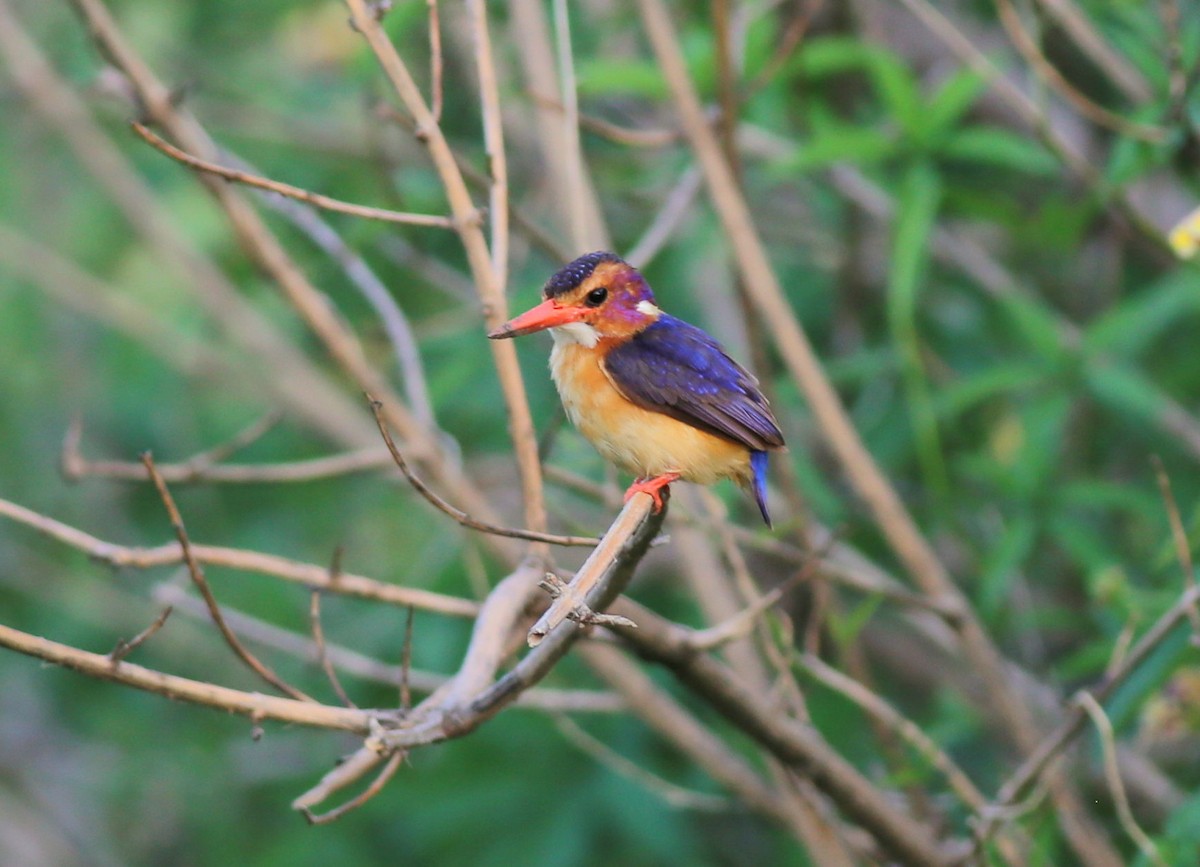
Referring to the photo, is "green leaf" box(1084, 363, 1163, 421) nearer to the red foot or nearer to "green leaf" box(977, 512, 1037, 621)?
"green leaf" box(977, 512, 1037, 621)

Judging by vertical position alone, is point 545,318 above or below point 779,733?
above

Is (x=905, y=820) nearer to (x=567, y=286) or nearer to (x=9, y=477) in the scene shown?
(x=567, y=286)

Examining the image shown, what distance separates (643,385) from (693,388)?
3.5 inches

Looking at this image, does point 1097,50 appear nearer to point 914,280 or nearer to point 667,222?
point 914,280

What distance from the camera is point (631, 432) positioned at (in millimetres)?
2404

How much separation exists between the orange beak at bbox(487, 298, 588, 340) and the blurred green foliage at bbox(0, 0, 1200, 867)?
0.63m

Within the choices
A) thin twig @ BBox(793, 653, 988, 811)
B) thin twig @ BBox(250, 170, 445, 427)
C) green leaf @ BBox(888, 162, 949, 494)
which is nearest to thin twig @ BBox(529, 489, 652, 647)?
thin twig @ BBox(793, 653, 988, 811)

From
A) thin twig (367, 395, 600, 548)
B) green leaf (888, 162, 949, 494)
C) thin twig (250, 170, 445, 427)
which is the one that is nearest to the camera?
thin twig (367, 395, 600, 548)

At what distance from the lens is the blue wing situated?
2.46m

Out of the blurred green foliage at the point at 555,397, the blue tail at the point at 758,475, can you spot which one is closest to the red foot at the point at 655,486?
the blue tail at the point at 758,475

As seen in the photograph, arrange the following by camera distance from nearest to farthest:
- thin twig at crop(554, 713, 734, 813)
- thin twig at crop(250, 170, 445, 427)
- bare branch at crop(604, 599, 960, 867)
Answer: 1. bare branch at crop(604, 599, 960, 867)
2. thin twig at crop(250, 170, 445, 427)
3. thin twig at crop(554, 713, 734, 813)

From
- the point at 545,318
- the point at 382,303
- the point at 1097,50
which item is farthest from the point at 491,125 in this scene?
the point at 1097,50

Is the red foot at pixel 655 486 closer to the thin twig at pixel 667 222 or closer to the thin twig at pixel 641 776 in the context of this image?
the thin twig at pixel 667 222

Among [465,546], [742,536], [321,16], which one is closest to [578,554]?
[465,546]
